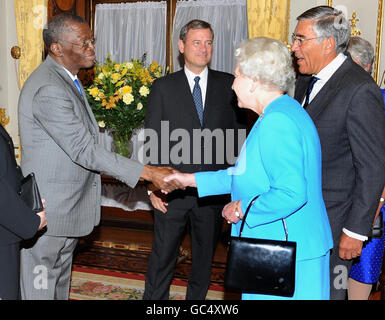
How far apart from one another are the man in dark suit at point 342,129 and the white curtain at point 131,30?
4.10 m

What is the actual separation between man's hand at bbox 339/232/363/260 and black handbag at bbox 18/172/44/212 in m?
1.56

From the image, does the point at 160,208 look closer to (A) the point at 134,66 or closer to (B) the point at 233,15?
(A) the point at 134,66

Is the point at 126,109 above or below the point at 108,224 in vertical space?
above

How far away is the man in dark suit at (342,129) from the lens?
2.27 metres

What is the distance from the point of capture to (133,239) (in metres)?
5.77

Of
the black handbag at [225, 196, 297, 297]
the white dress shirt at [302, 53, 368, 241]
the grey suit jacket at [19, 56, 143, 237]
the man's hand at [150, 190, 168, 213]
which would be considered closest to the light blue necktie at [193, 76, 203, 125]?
the man's hand at [150, 190, 168, 213]

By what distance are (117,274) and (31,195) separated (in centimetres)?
252

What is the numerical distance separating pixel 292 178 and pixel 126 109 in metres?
2.98

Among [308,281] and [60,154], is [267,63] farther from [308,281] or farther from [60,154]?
[60,154]

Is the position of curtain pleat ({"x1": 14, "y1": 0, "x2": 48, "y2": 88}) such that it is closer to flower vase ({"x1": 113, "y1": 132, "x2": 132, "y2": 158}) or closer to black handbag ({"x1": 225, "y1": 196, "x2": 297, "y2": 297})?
flower vase ({"x1": 113, "y1": 132, "x2": 132, "y2": 158})

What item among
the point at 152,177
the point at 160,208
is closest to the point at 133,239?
the point at 160,208

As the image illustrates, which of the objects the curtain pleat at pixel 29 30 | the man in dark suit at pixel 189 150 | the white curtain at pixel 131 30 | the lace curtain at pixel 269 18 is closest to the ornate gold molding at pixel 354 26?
the lace curtain at pixel 269 18

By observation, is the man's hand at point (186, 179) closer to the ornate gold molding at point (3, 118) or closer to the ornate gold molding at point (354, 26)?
the ornate gold molding at point (354, 26)
